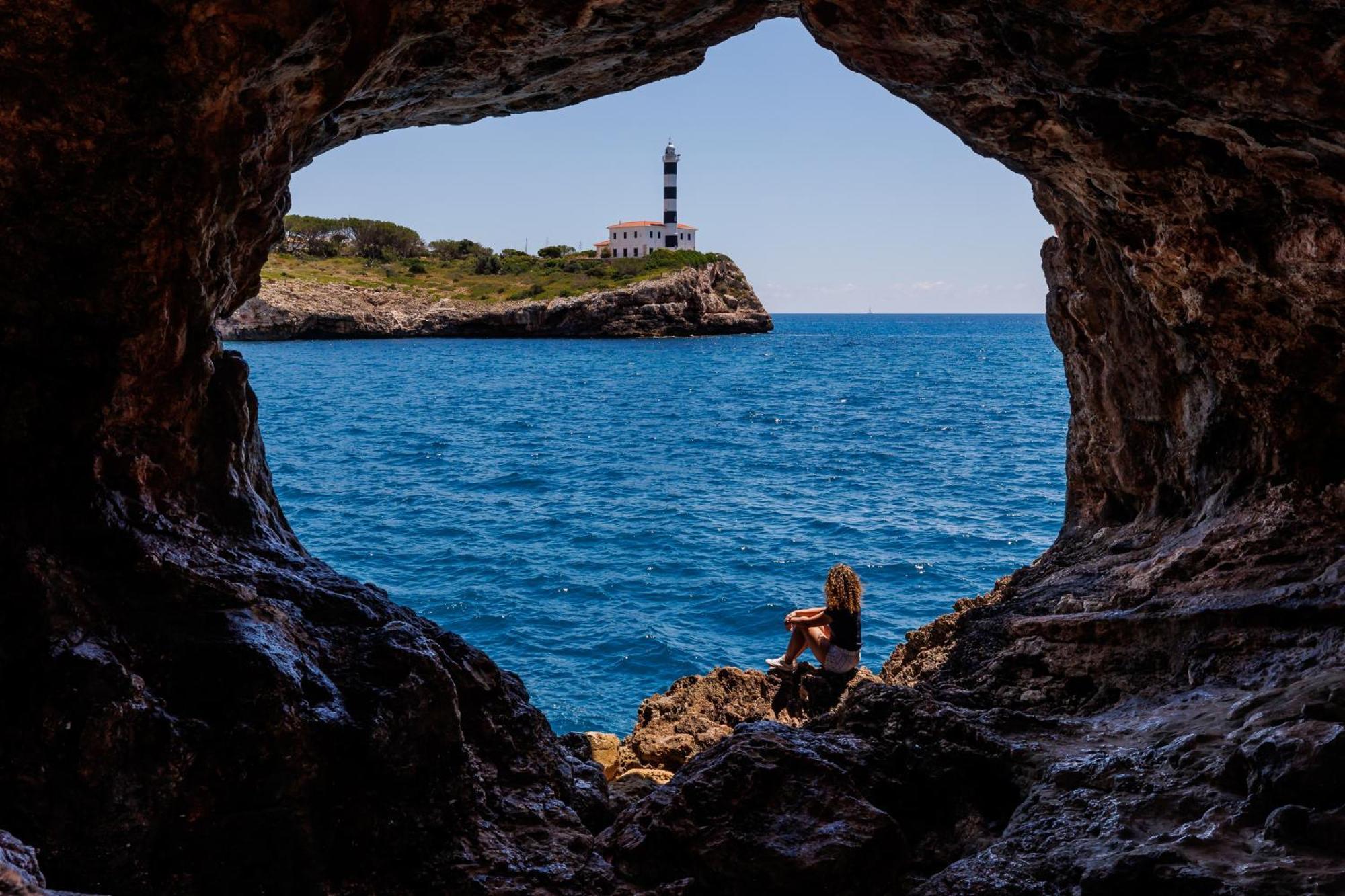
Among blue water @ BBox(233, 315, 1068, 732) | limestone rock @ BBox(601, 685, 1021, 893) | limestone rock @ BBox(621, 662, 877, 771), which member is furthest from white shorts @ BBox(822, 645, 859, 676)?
limestone rock @ BBox(601, 685, 1021, 893)

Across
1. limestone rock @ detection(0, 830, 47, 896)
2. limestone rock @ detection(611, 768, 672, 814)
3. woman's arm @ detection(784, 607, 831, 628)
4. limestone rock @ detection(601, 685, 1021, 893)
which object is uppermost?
limestone rock @ detection(0, 830, 47, 896)

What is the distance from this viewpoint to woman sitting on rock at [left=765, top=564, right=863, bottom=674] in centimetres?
1152

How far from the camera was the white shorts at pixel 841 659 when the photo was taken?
11758mm

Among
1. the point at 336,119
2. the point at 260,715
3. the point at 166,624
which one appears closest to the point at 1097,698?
the point at 260,715

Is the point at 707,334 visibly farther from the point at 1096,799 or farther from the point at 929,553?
the point at 1096,799

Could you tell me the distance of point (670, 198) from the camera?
127 m

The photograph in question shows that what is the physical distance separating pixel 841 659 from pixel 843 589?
3.30 ft

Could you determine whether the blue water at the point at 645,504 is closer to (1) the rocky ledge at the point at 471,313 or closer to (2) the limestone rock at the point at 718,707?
(2) the limestone rock at the point at 718,707

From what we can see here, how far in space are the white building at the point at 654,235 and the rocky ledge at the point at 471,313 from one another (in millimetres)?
19590

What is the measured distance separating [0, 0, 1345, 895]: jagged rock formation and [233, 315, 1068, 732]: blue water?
379 inches

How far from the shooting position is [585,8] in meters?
7.70

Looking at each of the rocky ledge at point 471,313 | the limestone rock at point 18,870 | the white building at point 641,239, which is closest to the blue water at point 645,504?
the limestone rock at point 18,870

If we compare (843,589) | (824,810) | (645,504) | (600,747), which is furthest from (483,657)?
(645,504)

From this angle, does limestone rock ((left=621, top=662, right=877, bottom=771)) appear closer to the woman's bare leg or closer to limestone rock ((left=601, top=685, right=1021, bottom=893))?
the woman's bare leg
